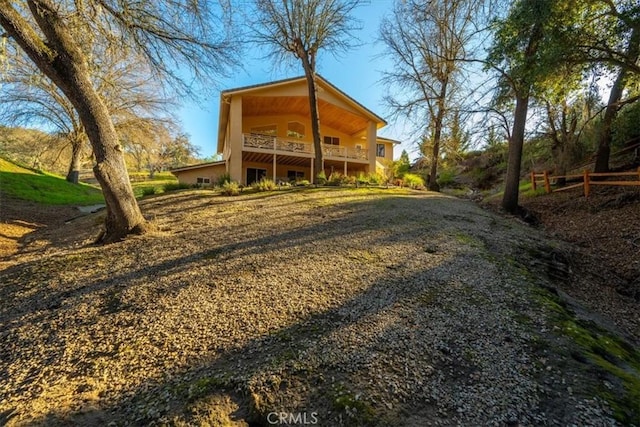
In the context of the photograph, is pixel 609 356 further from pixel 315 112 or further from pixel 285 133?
pixel 285 133

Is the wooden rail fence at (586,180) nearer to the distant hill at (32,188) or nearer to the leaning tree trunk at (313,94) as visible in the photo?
the leaning tree trunk at (313,94)

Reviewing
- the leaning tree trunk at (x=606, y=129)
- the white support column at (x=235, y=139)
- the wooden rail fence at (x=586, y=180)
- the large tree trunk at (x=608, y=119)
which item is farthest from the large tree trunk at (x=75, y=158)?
the leaning tree trunk at (x=606, y=129)

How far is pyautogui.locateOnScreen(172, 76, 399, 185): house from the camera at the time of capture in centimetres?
1672

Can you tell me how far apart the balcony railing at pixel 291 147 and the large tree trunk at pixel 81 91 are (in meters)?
11.4

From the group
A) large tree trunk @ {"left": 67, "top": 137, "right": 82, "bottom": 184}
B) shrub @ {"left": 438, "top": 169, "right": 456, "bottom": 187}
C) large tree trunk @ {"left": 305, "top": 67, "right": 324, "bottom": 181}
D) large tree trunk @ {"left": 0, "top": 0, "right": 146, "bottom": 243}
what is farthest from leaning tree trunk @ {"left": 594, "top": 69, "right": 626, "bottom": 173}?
large tree trunk @ {"left": 67, "top": 137, "right": 82, "bottom": 184}

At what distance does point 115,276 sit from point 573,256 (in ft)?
25.7

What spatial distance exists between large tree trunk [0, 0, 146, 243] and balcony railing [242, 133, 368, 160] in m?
11.4

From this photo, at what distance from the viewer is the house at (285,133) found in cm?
1672

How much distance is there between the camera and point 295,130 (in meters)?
20.5

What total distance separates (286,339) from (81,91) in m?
5.66

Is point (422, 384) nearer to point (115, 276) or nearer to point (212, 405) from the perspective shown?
point (212, 405)

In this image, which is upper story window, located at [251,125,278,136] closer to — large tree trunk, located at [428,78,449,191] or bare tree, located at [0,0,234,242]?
large tree trunk, located at [428,78,449,191]

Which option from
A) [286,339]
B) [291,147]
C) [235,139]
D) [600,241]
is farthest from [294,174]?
[286,339]

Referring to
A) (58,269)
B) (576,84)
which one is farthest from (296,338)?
(576,84)
